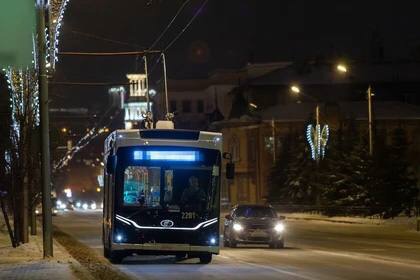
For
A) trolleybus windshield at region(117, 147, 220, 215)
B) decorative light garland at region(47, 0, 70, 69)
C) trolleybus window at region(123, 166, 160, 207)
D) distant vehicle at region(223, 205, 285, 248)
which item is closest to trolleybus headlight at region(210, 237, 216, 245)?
trolleybus windshield at region(117, 147, 220, 215)

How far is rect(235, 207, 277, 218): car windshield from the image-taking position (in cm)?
3056

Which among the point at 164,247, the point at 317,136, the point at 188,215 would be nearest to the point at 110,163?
the point at 188,215

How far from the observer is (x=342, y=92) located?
96750 mm

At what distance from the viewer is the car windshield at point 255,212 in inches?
1203

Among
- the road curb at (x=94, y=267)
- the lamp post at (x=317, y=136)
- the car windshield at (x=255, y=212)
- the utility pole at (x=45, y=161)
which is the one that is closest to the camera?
the road curb at (x=94, y=267)

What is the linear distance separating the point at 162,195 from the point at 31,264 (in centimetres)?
365

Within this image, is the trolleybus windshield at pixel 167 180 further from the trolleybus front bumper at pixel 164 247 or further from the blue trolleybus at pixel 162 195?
the trolleybus front bumper at pixel 164 247

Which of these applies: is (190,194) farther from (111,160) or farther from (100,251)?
(100,251)

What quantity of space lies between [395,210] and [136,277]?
3903cm

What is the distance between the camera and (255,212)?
101ft

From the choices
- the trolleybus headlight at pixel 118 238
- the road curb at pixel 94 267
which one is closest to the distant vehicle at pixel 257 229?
the road curb at pixel 94 267

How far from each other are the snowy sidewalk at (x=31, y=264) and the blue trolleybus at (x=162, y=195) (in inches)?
67.8

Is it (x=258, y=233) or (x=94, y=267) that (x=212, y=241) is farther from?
(x=258, y=233)

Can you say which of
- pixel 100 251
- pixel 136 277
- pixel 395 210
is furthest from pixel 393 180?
pixel 136 277
